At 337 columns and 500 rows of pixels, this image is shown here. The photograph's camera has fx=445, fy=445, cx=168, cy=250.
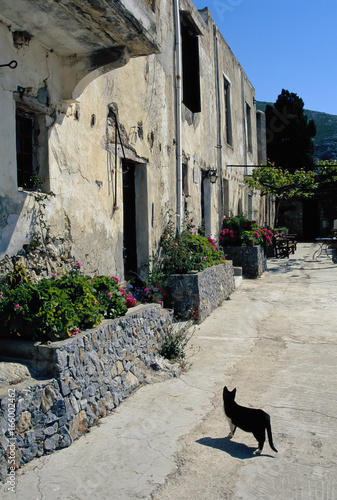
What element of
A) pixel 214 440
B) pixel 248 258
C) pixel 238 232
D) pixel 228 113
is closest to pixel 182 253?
pixel 214 440

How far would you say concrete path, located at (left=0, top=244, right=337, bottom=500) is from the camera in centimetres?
273

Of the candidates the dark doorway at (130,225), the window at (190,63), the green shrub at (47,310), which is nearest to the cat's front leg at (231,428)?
the green shrub at (47,310)

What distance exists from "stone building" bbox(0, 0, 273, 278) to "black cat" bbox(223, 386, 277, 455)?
2.29 m

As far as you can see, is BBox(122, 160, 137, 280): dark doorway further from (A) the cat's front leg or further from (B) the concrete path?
(A) the cat's front leg

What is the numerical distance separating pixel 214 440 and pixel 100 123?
3880 mm

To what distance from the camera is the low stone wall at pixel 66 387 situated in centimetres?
286

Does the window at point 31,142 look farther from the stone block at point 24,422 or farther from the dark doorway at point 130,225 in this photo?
the dark doorway at point 130,225

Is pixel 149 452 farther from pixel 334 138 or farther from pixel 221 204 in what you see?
pixel 334 138

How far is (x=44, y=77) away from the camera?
4379mm

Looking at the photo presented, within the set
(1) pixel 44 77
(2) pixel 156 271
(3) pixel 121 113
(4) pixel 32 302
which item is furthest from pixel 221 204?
(4) pixel 32 302

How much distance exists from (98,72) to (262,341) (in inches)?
157

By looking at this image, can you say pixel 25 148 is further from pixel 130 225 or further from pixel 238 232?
pixel 238 232

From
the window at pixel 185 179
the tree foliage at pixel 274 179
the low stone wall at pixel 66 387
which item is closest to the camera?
the low stone wall at pixel 66 387

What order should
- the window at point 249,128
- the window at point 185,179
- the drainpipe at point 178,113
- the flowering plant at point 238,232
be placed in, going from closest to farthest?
the drainpipe at point 178,113
the window at point 185,179
the flowering plant at point 238,232
the window at point 249,128
